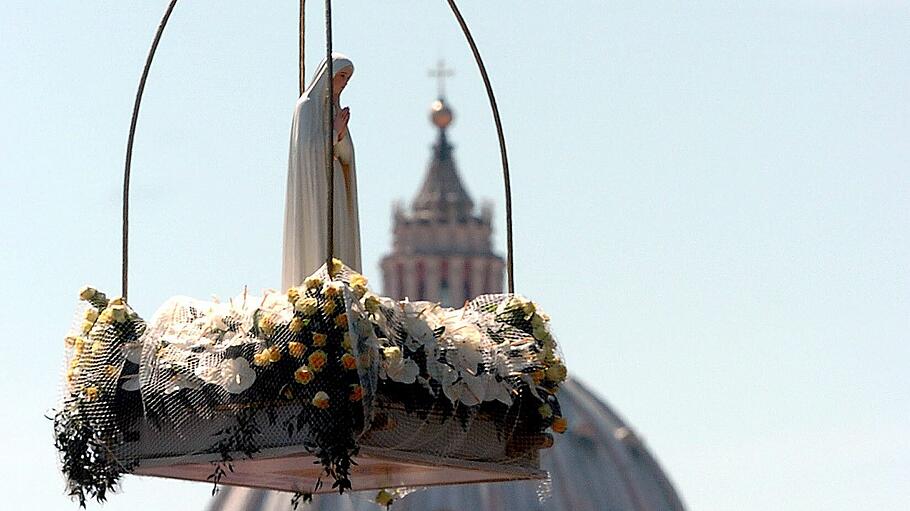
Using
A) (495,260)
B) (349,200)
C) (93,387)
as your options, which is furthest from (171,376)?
(495,260)

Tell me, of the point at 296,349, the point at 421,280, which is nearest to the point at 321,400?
the point at 296,349

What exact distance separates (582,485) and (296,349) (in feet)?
355

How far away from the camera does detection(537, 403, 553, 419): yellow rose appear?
48.7 feet

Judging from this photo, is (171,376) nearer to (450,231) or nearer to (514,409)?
(514,409)

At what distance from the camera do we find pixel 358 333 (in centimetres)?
1375

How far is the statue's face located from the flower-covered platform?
1.41 m

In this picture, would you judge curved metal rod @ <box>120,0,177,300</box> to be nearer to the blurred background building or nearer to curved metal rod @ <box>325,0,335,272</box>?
curved metal rod @ <box>325,0,335,272</box>

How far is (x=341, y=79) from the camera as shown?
15.1 m

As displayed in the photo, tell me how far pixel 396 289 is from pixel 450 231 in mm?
3995

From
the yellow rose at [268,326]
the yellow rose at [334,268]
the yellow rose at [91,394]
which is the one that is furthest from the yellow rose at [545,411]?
the yellow rose at [91,394]

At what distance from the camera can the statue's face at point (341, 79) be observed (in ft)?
49.3

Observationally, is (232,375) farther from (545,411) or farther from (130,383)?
(545,411)

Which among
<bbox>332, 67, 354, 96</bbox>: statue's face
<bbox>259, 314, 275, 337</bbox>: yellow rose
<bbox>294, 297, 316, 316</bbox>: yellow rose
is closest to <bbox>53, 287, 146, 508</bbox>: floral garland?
<bbox>259, 314, 275, 337</bbox>: yellow rose

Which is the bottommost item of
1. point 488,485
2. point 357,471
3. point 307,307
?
point 357,471
